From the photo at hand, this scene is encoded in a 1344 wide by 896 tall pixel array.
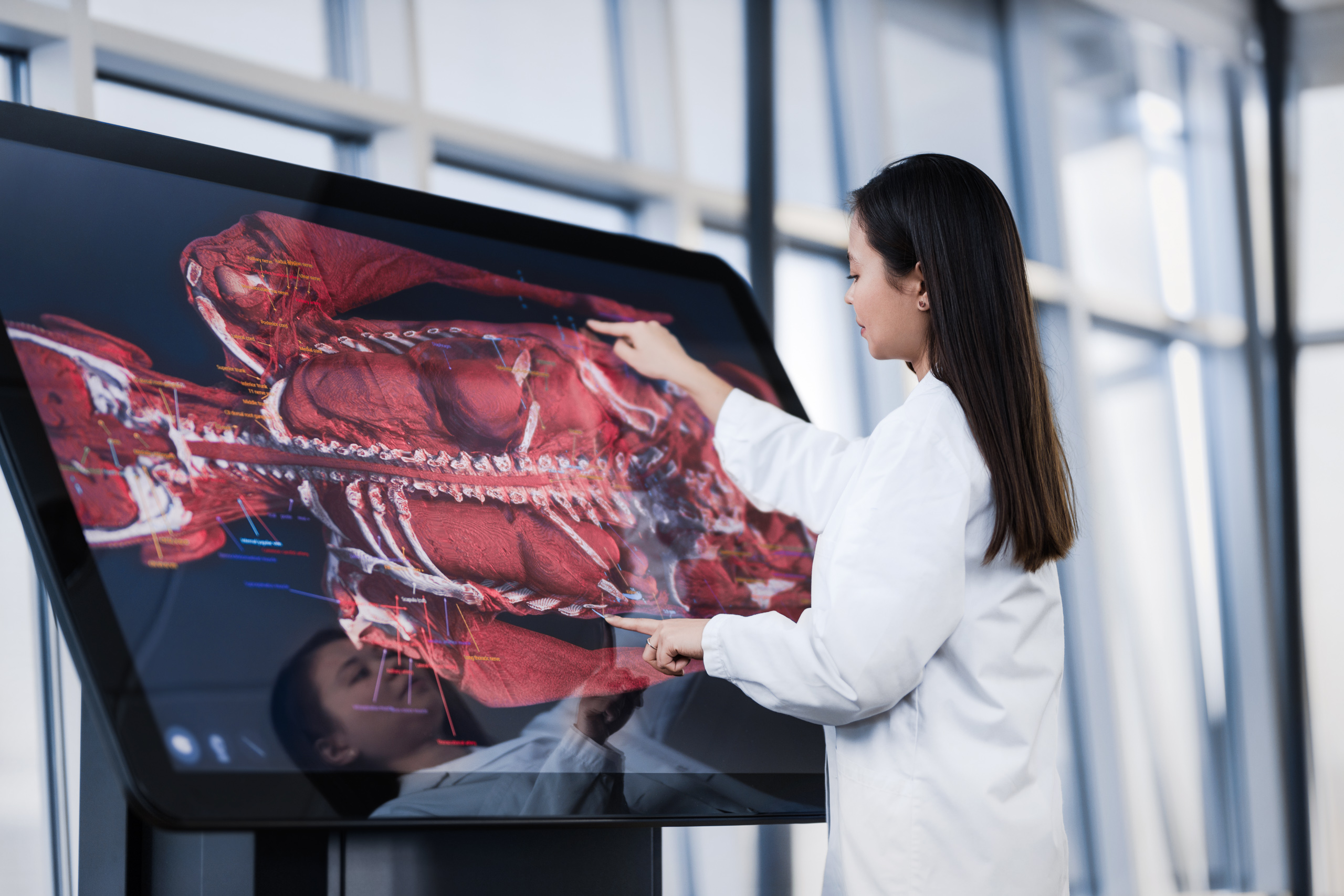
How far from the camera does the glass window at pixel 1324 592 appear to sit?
13.6ft

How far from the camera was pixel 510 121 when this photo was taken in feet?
9.16

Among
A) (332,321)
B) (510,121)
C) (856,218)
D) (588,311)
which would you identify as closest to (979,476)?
(856,218)

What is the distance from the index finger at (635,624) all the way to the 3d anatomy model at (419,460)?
0.07 feet

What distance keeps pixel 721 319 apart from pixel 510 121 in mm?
1306

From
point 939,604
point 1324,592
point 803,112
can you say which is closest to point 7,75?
point 939,604

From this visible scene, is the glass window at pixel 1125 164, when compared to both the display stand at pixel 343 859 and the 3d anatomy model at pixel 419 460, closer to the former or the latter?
the 3d anatomy model at pixel 419 460

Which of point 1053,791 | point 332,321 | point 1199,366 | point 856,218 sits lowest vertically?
point 1053,791

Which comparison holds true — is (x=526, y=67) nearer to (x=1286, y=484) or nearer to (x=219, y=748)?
(x=219, y=748)

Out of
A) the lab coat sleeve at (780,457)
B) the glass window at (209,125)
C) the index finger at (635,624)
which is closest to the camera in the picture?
the index finger at (635,624)

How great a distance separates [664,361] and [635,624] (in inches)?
18.4

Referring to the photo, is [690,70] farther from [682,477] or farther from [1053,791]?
[1053,791]

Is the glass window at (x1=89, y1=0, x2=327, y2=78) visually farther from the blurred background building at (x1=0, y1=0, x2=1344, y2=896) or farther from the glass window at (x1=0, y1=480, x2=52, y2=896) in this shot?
the glass window at (x1=0, y1=480, x2=52, y2=896)

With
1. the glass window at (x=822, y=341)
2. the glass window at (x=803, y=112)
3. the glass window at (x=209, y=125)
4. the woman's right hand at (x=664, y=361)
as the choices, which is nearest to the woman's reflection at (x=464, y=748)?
the woman's right hand at (x=664, y=361)

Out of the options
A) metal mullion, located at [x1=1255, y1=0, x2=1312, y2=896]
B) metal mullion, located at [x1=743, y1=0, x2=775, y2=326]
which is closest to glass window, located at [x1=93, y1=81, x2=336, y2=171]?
metal mullion, located at [x1=743, y1=0, x2=775, y2=326]
